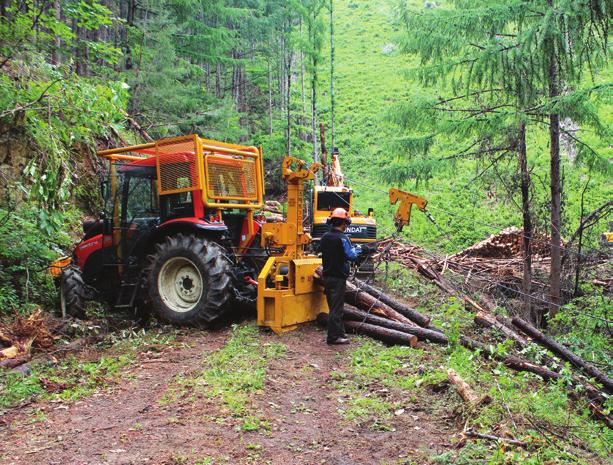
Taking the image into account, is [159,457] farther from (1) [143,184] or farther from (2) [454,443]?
(1) [143,184]

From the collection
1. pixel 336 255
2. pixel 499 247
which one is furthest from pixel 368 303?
pixel 499 247

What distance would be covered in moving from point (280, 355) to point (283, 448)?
2.38 metres

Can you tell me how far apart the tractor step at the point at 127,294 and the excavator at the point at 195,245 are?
0.07 ft

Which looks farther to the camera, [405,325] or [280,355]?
[405,325]

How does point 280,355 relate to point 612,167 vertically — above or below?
below

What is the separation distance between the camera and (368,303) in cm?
787

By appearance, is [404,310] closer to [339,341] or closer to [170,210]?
[339,341]

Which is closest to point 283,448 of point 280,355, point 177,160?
point 280,355

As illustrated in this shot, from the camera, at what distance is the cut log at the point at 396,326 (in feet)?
23.1

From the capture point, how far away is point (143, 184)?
855 centimetres

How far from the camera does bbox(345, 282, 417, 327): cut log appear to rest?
765cm

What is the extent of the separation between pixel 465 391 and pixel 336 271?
8.58 feet

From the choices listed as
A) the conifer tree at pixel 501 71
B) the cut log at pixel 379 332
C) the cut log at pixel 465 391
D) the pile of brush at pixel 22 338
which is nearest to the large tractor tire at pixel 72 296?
the pile of brush at pixel 22 338

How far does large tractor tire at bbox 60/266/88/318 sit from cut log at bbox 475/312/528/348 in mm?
6495
